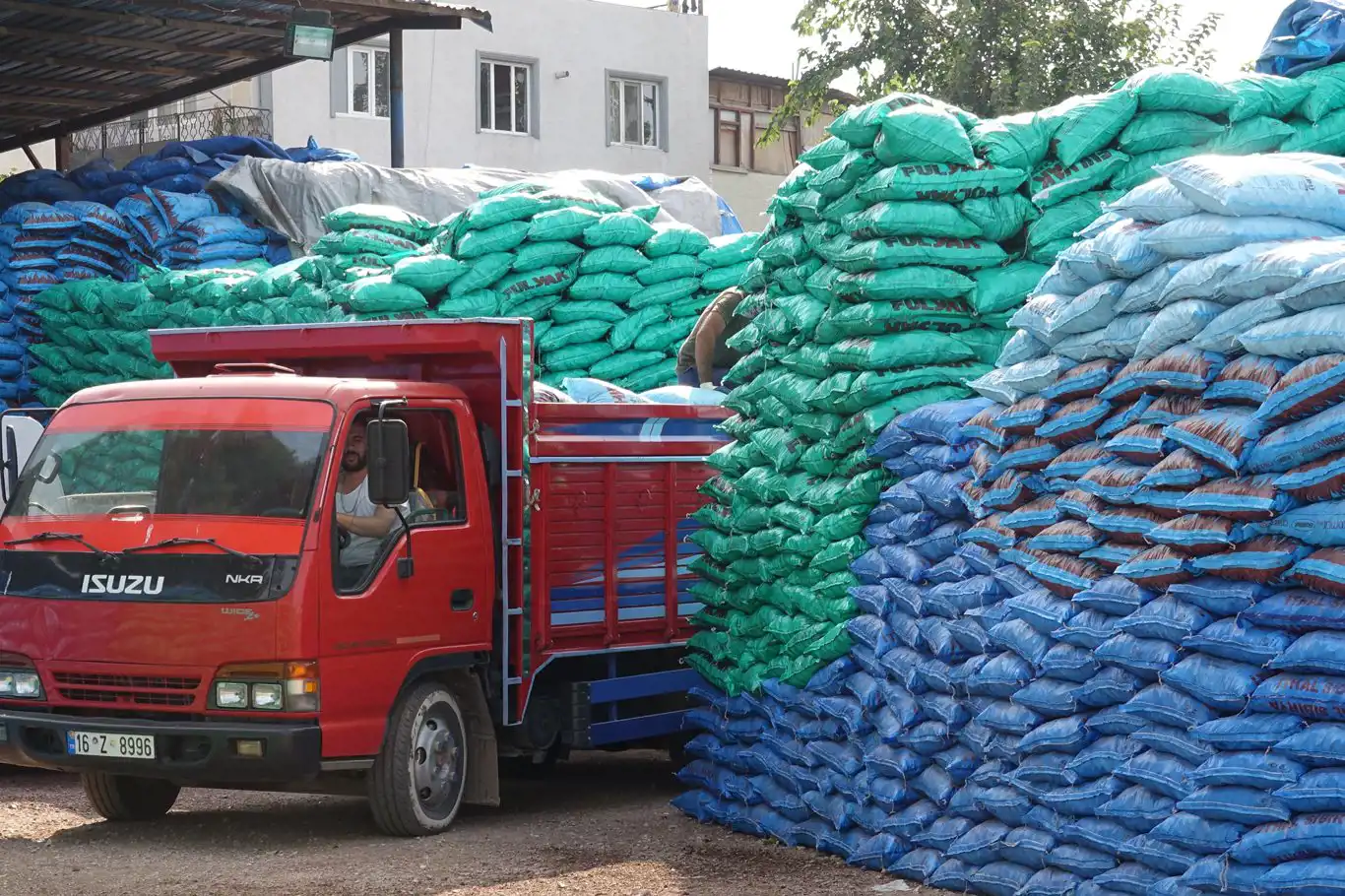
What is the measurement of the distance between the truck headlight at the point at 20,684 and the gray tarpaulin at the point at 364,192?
7.93 m

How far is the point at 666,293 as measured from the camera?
41.9ft

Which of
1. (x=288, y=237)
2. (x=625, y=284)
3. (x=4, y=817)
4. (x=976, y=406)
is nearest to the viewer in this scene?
(x=976, y=406)

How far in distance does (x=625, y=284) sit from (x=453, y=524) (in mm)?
4337

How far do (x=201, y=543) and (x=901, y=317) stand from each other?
3225 mm

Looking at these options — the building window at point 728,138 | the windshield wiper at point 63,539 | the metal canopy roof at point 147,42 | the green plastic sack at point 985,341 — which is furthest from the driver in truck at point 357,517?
the building window at point 728,138

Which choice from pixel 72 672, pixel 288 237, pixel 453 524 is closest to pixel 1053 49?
pixel 288 237

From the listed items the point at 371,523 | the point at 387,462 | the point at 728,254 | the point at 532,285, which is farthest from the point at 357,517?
the point at 728,254

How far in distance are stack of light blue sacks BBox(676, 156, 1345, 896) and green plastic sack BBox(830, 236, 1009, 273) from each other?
68 cm

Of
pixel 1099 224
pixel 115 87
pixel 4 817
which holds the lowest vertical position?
pixel 4 817

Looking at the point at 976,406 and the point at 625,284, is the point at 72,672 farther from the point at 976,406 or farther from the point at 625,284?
the point at 625,284

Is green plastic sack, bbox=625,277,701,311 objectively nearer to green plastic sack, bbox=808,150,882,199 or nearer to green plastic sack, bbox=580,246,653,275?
green plastic sack, bbox=580,246,653,275

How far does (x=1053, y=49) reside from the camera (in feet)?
71.7

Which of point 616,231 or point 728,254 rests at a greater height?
point 616,231

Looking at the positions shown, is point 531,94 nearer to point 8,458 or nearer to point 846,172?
point 8,458
